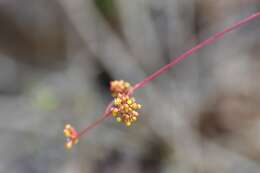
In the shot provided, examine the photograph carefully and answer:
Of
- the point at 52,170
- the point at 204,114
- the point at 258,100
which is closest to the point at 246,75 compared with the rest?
the point at 258,100

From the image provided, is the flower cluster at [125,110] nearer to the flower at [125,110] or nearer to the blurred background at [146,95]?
the flower at [125,110]

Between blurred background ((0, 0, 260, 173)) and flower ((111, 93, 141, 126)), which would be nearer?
flower ((111, 93, 141, 126))

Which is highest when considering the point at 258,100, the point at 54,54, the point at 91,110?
the point at 54,54

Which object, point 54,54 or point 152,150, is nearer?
point 152,150

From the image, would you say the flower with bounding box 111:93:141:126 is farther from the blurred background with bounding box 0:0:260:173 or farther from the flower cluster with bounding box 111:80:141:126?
the blurred background with bounding box 0:0:260:173

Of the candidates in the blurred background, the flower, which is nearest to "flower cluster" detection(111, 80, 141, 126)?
the flower

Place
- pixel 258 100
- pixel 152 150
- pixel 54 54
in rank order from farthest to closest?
pixel 54 54 < pixel 258 100 < pixel 152 150

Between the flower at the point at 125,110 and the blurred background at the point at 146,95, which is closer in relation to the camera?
the flower at the point at 125,110

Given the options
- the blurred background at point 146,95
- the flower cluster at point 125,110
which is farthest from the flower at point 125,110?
the blurred background at point 146,95

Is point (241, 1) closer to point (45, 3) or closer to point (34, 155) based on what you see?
point (45, 3)
